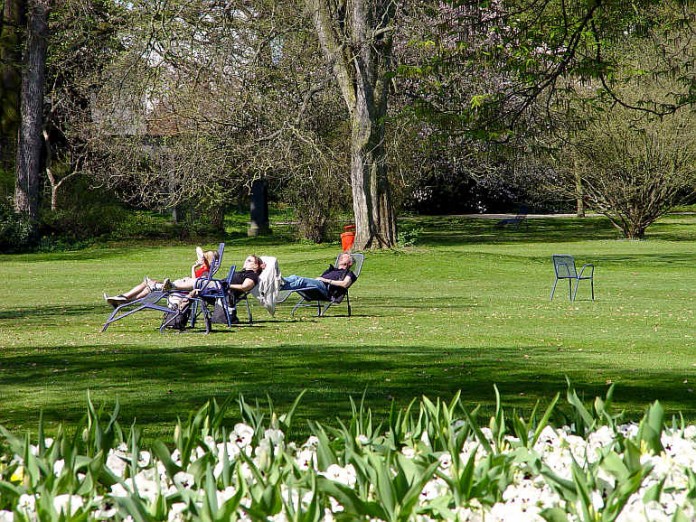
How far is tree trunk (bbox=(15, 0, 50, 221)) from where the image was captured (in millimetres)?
37219

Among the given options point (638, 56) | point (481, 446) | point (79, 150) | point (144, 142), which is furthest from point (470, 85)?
point (481, 446)

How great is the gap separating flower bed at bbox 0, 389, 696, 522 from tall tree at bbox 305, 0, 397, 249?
23.0m

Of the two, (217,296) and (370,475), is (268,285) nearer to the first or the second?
(217,296)

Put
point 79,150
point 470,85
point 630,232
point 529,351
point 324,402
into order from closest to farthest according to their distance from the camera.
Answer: point 324,402 < point 529,351 < point 470,85 < point 630,232 < point 79,150

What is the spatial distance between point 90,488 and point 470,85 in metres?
30.4

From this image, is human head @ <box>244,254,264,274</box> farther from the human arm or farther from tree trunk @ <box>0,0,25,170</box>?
tree trunk @ <box>0,0,25,170</box>

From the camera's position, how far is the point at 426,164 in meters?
40.7

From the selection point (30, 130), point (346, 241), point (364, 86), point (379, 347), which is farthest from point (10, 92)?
point (379, 347)

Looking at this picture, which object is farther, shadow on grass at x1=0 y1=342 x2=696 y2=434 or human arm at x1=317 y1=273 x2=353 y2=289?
human arm at x1=317 y1=273 x2=353 y2=289

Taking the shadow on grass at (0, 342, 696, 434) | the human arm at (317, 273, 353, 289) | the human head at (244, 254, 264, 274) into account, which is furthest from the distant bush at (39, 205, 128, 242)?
the shadow on grass at (0, 342, 696, 434)

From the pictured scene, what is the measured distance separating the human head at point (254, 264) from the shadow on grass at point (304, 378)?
3.51 meters

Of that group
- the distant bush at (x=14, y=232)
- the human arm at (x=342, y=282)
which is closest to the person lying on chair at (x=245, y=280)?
the human arm at (x=342, y=282)

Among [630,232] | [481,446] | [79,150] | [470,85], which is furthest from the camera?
[79,150]

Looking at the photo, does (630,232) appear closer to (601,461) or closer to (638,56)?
(638,56)
